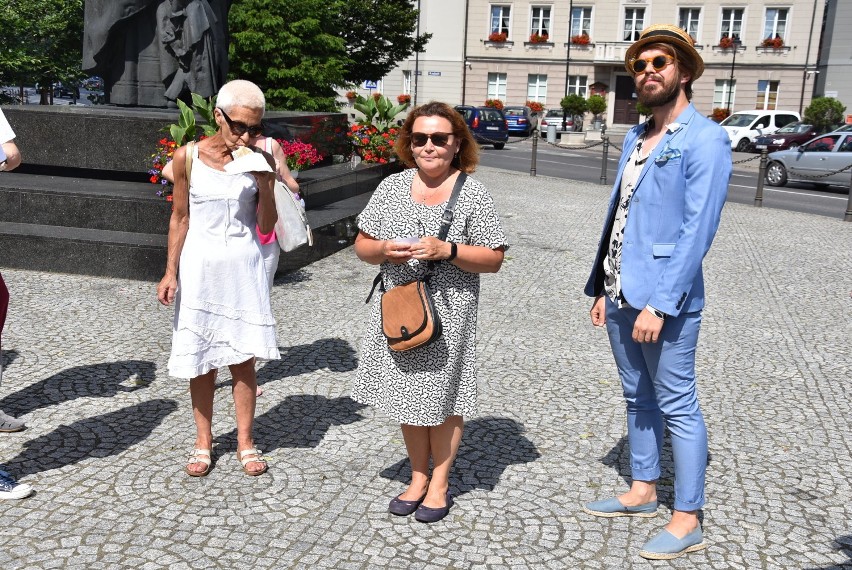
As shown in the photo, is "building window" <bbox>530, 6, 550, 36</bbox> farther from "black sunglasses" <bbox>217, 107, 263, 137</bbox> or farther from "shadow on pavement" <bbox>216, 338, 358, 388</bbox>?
"black sunglasses" <bbox>217, 107, 263, 137</bbox>

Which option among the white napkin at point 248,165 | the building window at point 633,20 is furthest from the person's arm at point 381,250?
the building window at point 633,20

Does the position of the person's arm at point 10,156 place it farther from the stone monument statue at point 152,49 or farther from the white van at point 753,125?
the white van at point 753,125

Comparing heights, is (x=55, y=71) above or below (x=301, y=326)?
above

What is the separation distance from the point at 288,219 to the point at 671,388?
186 centimetres

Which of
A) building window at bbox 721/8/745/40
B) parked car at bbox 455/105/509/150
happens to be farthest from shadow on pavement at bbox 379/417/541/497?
building window at bbox 721/8/745/40

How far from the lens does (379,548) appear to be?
3613 millimetres

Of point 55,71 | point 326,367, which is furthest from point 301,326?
point 55,71

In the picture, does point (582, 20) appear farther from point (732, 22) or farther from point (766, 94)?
point (766, 94)

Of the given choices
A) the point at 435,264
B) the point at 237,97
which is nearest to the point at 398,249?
the point at 435,264

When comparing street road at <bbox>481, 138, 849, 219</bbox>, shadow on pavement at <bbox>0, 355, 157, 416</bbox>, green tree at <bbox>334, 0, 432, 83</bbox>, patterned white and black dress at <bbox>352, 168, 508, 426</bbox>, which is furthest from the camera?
green tree at <bbox>334, 0, 432, 83</bbox>

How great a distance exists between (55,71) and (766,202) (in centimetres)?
1757

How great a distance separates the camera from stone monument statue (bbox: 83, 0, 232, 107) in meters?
10.7

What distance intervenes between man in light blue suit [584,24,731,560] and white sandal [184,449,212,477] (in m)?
1.86

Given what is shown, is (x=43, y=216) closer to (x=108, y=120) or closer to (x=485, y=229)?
(x=108, y=120)
